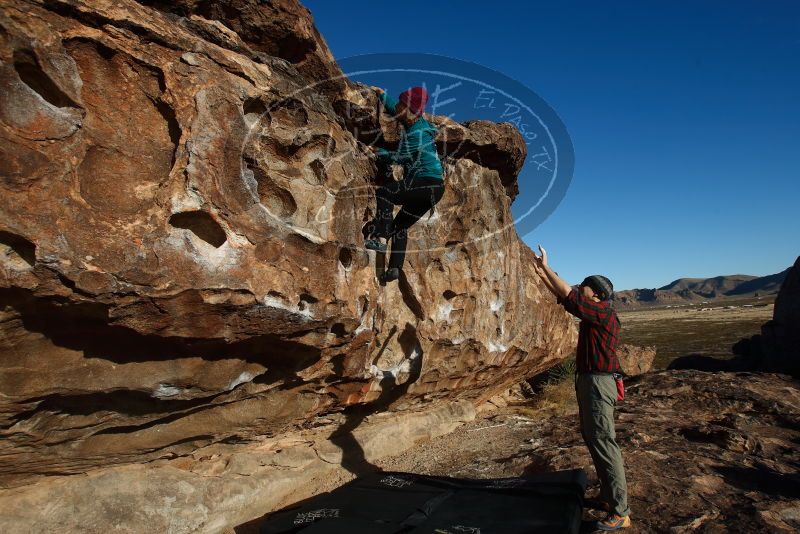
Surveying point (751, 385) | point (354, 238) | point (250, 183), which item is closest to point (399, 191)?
point (354, 238)

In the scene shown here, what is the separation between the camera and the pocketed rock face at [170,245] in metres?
3.35

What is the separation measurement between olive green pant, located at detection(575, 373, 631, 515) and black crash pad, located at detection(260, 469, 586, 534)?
322mm

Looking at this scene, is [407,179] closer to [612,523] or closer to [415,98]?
[415,98]

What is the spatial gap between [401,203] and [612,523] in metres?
4.16

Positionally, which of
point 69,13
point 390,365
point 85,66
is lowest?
point 390,365

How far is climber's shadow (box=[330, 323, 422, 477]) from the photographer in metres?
6.23

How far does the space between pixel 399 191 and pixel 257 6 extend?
8.89 ft

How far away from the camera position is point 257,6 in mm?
5527

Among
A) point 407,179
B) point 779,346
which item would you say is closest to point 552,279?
point 407,179

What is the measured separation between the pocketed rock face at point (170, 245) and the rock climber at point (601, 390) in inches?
93.0

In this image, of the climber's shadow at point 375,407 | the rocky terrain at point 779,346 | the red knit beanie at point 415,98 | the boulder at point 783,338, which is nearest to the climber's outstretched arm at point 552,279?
the red knit beanie at point 415,98

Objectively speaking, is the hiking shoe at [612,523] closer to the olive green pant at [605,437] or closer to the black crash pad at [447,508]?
the olive green pant at [605,437]

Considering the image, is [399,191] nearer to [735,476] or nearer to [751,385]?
[735,476]

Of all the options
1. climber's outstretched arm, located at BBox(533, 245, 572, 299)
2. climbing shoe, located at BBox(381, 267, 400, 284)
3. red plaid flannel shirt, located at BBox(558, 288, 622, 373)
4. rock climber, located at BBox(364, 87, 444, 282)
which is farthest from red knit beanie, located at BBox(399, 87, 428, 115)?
red plaid flannel shirt, located at BBox(558, 288, 622, 373)
